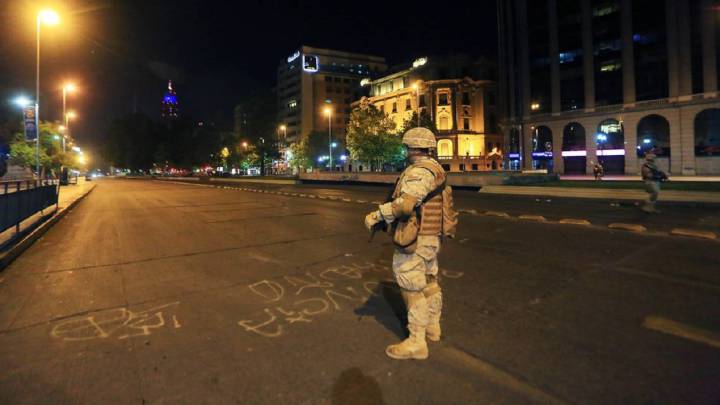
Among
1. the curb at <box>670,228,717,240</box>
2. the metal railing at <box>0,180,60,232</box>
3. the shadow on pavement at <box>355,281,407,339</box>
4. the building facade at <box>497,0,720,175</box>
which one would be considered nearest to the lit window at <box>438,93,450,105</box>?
the building facade at <box>497,0,720,175</box>

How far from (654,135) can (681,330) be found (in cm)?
4854

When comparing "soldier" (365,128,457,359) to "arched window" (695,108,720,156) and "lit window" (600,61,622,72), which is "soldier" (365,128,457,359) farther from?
"lit window" (600,61,622,72)

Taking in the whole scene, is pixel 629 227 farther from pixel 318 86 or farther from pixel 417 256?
pixel 318 86

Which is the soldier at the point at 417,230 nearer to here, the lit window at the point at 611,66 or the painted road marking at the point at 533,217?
the painted road marking at the point at 533,217

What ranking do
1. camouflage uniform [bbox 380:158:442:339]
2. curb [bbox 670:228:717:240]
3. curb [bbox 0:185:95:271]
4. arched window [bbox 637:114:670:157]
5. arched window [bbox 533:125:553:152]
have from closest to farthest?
camouflage uniform [bbox 380:158:442:339], curb [bbox 0:185:95:271], curb [bbox 670:228:717:240], arched window [bbox 637:114:670:157], arched window [bbox 533:125:553:152]

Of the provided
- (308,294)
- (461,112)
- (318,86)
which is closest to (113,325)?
(308,294)

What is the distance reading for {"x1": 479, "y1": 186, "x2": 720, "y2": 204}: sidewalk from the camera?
16.8 meters

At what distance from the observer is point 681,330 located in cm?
391

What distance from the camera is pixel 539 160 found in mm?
53219

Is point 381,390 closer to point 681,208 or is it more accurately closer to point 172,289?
point 172,289

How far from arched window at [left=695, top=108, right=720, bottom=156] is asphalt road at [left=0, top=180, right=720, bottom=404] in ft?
135

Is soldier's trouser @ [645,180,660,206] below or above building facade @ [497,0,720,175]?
below

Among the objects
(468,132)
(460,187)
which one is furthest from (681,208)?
(468,132)

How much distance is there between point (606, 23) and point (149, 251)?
179 ft
